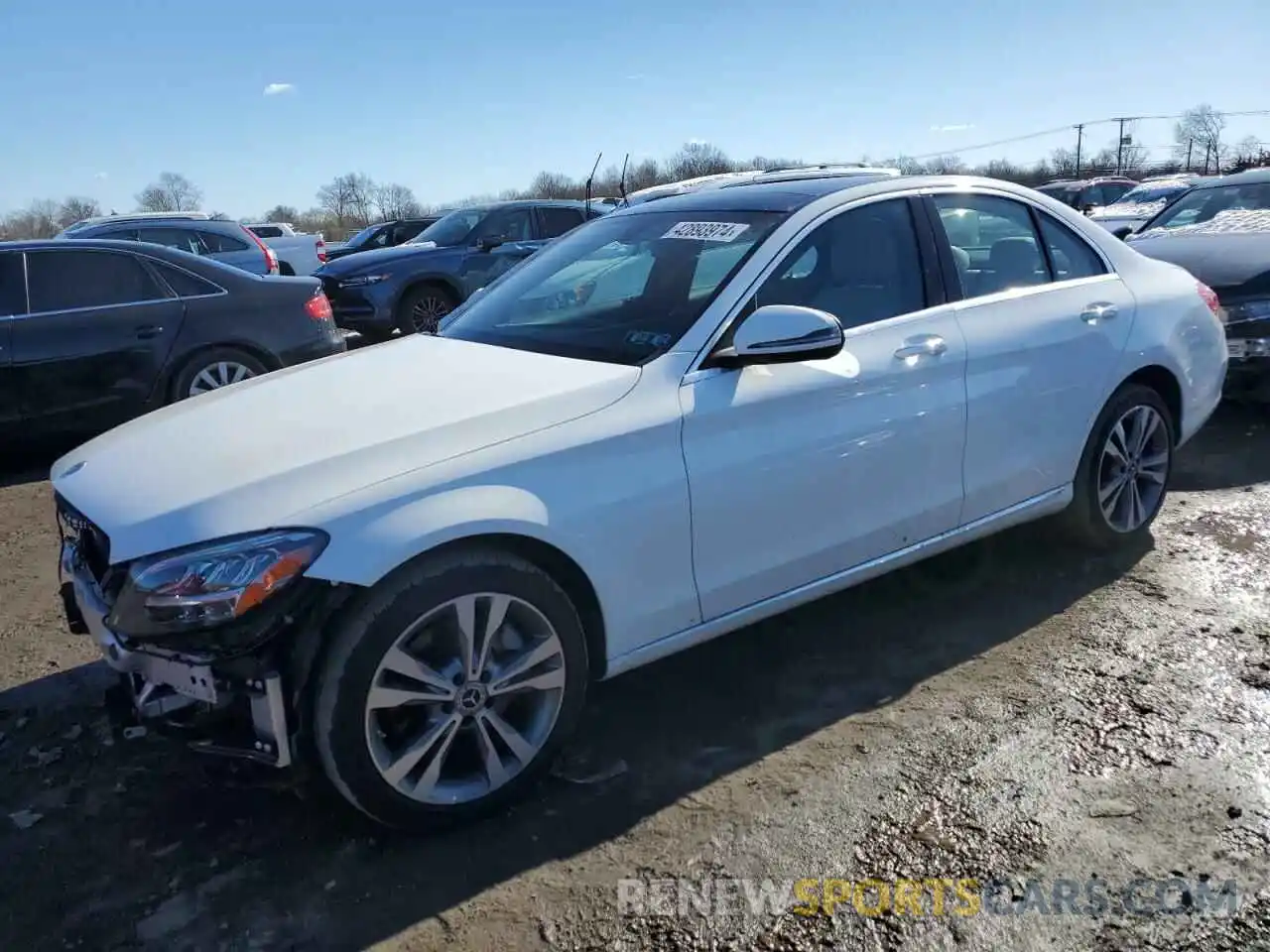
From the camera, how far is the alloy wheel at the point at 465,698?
8.63ft

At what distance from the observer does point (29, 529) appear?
5547mm

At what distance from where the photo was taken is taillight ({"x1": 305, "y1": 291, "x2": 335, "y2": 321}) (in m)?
7.52

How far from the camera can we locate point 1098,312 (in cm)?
423

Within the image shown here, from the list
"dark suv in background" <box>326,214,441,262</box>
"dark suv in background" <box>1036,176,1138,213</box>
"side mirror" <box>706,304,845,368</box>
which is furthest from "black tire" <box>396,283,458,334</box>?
"dark suv in background" <box>1036,176,1138,213</box>

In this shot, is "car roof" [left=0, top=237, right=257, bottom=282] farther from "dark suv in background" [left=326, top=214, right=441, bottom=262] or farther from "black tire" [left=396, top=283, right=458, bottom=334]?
"dark suv in background" [left=326, top=214, right=441, bottom=262]

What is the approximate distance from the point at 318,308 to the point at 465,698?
5516mm

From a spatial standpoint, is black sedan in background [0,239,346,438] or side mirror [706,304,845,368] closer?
side mirror [706,304,845,368]

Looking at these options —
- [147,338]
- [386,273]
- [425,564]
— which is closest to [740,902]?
[425,564]

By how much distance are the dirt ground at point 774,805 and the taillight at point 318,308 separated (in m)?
3.87

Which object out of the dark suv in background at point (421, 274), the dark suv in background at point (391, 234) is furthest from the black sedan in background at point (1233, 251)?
the dark suv in background at point (391, 234)

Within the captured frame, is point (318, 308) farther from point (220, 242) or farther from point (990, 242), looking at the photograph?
point (220, 242)

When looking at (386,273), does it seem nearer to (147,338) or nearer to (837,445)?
(147,338)

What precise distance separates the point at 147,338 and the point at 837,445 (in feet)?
17.0

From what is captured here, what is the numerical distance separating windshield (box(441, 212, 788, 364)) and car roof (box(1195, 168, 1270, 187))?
260 inches
